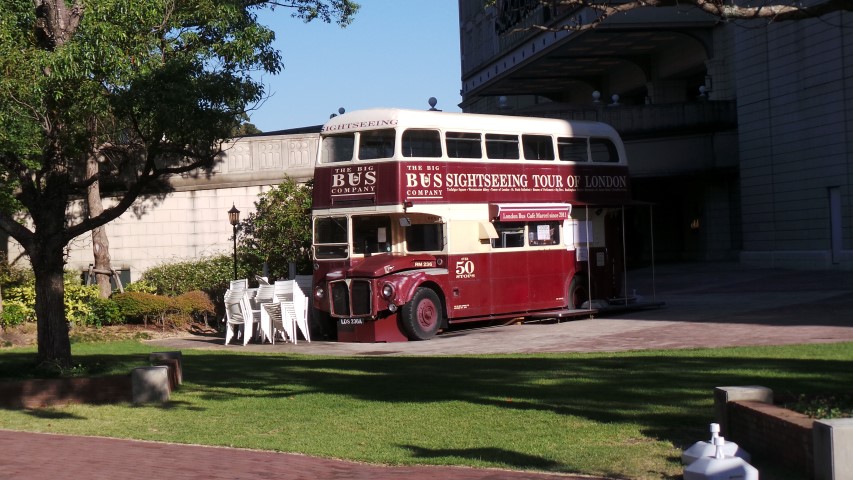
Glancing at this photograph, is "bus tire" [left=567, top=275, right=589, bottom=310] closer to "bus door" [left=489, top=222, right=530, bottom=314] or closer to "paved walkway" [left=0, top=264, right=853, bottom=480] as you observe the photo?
"paved walkway" [left=0, top=264, right=853, bottom=480]

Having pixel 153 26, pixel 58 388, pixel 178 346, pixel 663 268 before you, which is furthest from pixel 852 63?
pixel 58 388

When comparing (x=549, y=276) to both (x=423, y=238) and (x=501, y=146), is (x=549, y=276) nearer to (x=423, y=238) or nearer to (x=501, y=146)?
(x=501, y=146)

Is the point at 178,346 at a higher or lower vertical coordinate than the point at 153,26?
lower

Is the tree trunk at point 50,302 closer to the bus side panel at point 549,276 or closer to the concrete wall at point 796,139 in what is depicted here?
the bus side panel at point 549,276

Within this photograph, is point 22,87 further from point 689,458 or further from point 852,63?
point 852,63

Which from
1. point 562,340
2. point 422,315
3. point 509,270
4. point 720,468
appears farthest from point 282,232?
point 720,468

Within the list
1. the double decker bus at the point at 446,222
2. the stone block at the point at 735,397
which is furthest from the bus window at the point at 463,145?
the stone block at the point at 735,397

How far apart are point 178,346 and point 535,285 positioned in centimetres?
804

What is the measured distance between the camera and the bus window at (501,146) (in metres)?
23.9

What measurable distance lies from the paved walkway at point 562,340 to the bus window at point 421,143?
389 cm

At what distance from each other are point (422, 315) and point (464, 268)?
5.27 feet

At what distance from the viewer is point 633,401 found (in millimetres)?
11586

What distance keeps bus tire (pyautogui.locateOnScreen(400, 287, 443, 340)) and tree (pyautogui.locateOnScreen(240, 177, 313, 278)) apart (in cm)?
612

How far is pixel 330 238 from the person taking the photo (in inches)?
918
